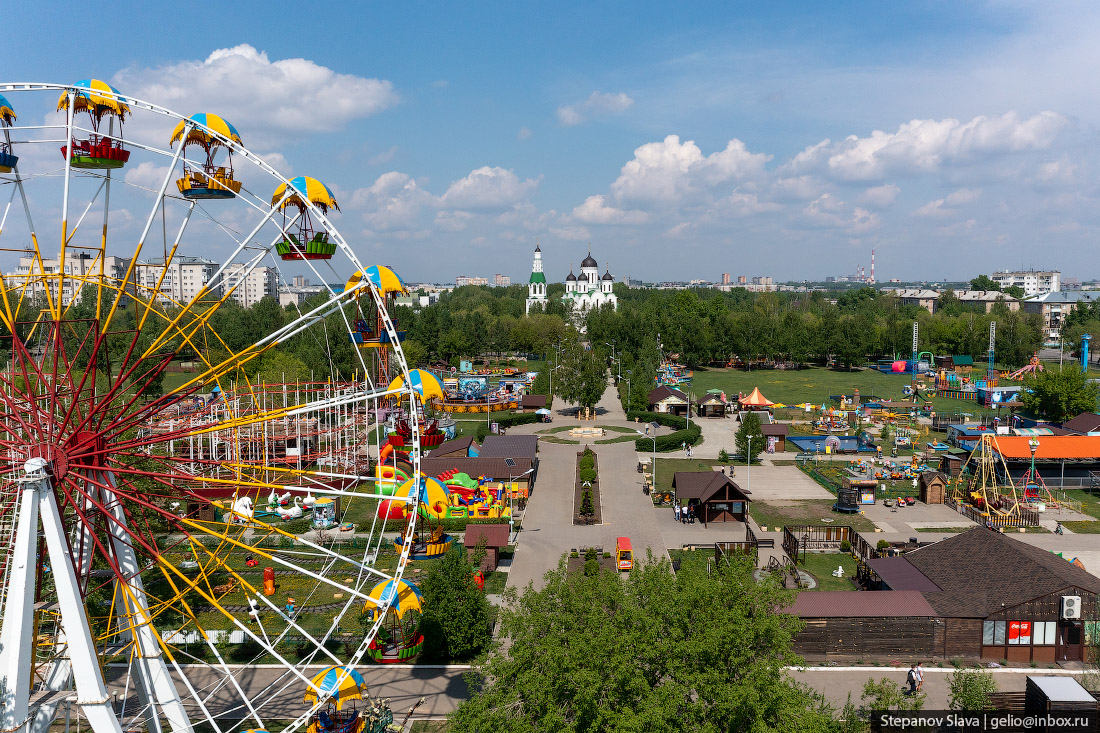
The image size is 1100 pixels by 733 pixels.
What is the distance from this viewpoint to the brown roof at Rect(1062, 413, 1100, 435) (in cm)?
5119

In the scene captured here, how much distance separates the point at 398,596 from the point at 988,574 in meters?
19.9

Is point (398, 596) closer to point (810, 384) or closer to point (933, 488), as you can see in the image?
point (933, 488)

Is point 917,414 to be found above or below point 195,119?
below

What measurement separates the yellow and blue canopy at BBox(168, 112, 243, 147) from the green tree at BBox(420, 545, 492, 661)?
13.1m

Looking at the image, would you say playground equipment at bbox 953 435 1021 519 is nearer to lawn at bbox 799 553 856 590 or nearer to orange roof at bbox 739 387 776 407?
lawn at bbox 799 553 856 590

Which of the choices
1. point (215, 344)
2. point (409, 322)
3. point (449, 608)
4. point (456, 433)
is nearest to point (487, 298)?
point (409, 322)

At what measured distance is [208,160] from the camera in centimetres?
1742

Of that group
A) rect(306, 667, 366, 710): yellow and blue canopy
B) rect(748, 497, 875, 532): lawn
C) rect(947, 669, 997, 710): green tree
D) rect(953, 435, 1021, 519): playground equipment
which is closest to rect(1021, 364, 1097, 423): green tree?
rect(953, 435, 1021, 519): playground equipment

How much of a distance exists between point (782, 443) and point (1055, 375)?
25.9 metres

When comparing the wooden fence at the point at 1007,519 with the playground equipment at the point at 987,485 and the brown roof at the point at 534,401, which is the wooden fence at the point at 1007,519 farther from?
the brown roof at the point at 534,401

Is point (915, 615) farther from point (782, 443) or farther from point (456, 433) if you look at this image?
point (456, 433)

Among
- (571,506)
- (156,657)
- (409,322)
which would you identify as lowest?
(571,506)

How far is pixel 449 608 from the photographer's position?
22.6 meters

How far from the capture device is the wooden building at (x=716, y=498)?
36862 mm
